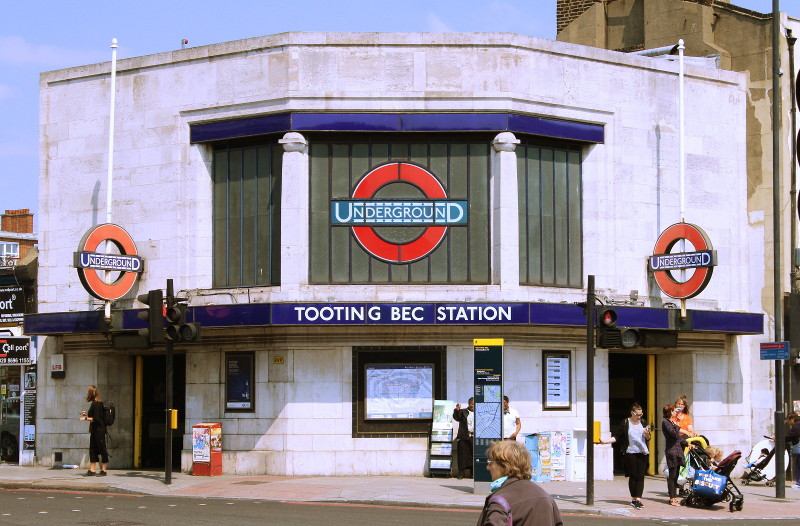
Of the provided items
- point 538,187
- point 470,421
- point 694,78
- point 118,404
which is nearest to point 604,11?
point 694,78

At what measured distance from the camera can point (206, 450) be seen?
24938mm

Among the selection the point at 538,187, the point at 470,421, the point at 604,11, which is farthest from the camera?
the point at 604,11

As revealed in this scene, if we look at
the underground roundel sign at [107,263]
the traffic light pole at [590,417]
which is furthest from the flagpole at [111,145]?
the traffic light pole at [590,417]

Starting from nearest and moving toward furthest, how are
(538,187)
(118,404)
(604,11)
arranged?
(538,187), (118,404), (604,11)

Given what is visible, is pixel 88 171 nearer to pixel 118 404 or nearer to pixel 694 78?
pixel 118 404

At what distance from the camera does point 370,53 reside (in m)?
25.6

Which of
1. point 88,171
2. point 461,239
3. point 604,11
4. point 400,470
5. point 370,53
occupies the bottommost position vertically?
point 400,470

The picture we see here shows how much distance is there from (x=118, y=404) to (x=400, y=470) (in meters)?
7.40

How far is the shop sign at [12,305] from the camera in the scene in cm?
2903

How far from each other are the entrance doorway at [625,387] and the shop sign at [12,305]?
14.3 metres

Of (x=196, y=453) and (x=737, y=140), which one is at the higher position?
(x=737, y=140)

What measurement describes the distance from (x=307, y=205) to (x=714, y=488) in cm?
1035

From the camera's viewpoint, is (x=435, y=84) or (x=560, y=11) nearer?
(x=435, y=84)

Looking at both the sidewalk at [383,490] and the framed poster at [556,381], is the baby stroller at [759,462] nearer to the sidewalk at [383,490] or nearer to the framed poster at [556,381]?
the sidewalk at [383,490]
